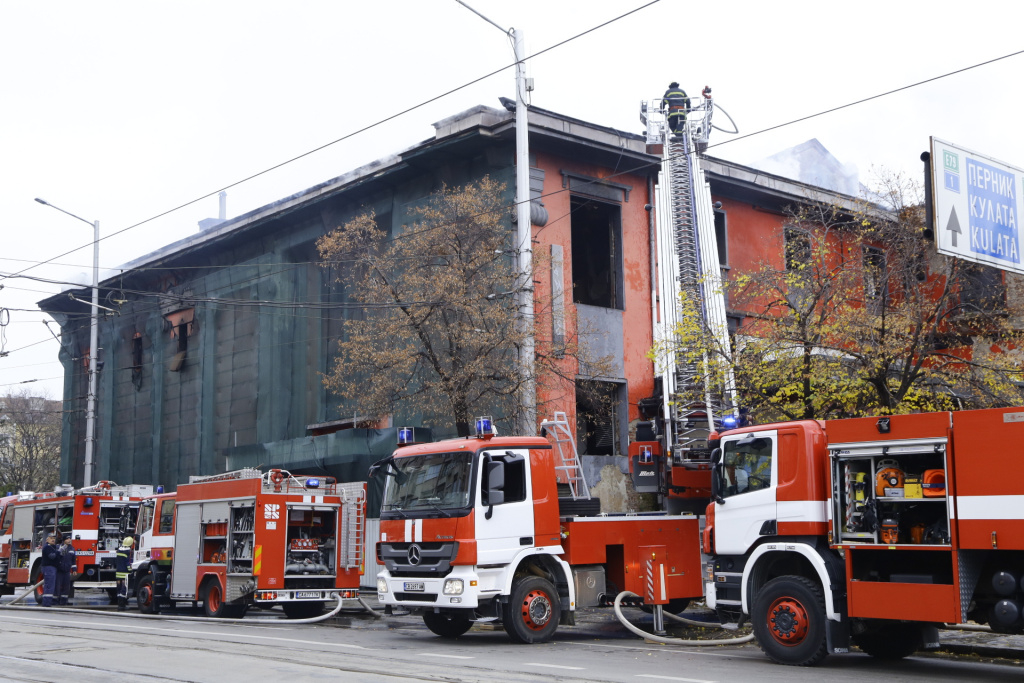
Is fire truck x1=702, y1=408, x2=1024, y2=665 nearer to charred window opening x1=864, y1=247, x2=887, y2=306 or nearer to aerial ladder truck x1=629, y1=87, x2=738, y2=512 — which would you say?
aerial ladder truck x1=629, y1=87, x2=738, y2=512

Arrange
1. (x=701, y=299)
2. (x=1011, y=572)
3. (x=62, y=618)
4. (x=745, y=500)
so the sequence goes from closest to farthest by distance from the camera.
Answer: (x=1011, y=572) → (x=745, y=500) → (x=62, y=618) → (x=701, y=299)

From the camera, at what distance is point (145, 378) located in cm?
3938

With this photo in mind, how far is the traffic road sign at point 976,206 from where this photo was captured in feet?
39.9

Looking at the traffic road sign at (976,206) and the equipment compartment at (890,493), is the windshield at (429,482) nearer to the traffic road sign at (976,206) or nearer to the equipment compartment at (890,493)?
the equipment compartment at (890,493)

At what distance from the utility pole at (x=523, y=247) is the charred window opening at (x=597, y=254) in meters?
6.65

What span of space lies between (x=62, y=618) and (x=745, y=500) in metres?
13.3

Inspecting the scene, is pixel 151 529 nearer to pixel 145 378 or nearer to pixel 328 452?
pixel 328 452

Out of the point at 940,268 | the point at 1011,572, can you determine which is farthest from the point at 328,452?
the point at 1011,572

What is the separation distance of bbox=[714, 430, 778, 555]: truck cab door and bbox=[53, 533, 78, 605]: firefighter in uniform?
16.5m

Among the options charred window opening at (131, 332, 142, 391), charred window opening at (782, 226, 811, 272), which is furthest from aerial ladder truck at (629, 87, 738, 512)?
charred window opening at (131, 332, 142, 391)

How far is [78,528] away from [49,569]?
5.02 ft

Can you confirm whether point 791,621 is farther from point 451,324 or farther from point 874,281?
point 874,281

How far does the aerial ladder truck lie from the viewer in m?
21.0

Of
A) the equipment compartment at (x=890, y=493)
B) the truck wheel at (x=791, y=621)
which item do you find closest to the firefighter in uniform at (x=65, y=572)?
the truck wheel at (x=791, y=621)
